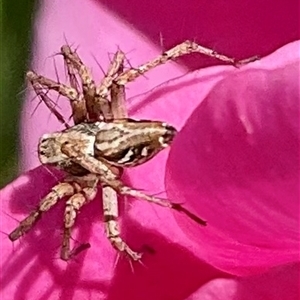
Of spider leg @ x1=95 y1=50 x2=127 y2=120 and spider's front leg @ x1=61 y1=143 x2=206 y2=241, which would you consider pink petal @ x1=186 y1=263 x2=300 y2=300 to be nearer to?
spider's front leg @ x1=61 y1=143 x2=206 y2=241

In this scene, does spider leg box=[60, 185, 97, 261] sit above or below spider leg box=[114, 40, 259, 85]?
below

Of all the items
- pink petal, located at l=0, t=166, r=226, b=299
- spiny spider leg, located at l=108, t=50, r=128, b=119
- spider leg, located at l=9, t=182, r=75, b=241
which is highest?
spiny spider leg, located at l=108, t=50, r=128, b=119

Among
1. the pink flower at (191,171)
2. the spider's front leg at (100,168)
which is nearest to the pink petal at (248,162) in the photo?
the pink flower at (191,171)

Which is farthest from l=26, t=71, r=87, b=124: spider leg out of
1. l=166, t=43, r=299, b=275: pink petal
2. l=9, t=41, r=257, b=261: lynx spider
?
l=166, t=43, r=299, b=275: pink petal

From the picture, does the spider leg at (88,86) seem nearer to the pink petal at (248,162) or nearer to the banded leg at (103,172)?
the banded leg at (103,172)

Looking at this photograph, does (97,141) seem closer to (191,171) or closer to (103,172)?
(103,172)

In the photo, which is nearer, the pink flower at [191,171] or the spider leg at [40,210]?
the pink flower at [191,171]

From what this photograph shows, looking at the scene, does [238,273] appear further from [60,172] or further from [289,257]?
[60,172]

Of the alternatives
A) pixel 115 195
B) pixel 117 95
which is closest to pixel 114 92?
pixel 117 95
